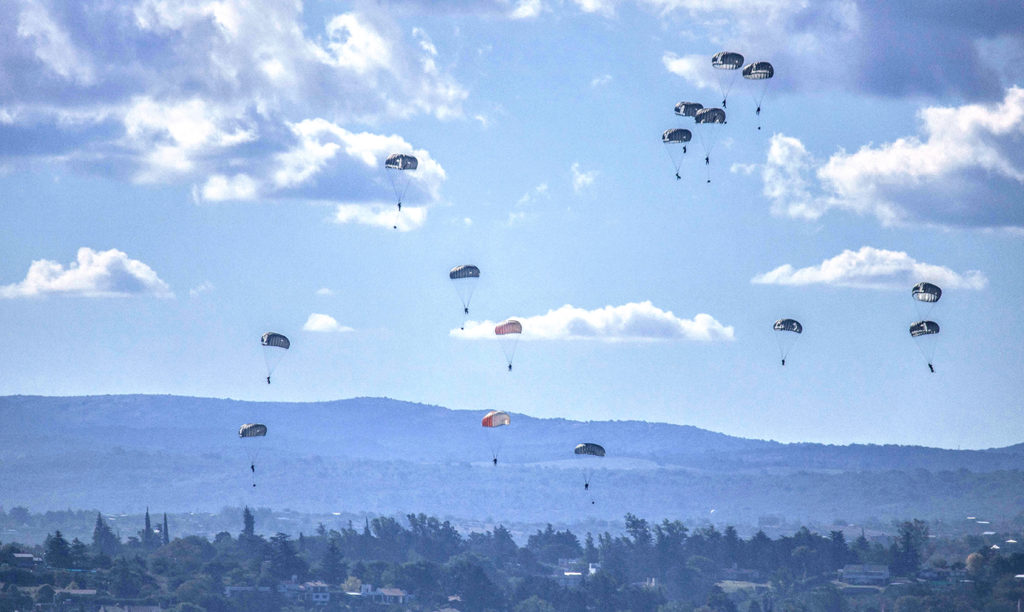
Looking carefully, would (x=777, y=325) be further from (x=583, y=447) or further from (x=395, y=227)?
(x=395, y=227)

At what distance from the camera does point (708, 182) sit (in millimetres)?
148500

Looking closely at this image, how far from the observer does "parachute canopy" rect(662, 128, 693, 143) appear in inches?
6038

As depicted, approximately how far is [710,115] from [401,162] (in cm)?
2913

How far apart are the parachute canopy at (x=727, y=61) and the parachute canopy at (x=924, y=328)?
2825cm

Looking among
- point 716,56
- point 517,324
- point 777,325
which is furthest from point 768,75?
Result: point 517,324

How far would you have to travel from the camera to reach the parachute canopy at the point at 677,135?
Answer: 15338cm

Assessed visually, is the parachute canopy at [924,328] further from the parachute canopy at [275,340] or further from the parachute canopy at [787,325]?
the parachute canopy at [275,340]

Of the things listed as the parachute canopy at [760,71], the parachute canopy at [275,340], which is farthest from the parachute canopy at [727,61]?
the parachute canopy at [275,340]

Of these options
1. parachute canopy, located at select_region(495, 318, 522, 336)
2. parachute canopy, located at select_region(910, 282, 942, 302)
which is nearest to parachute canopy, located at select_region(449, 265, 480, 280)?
parachute canopy, located at select_region(495, 318, 522, 336)

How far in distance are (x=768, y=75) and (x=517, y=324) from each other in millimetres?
32427

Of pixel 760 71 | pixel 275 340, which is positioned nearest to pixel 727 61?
pixel 760 71

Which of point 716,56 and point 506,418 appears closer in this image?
point 716,56

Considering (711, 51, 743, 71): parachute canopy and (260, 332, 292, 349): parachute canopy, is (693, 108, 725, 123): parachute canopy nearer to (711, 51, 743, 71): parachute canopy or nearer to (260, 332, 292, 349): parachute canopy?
(711, 51, 743, 71): parachute canopy

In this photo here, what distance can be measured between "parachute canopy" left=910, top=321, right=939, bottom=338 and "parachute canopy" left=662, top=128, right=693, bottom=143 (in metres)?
27.8
